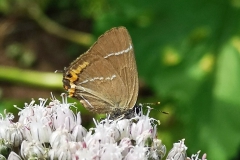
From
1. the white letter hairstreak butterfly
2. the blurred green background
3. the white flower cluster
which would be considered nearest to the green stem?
the blurred green background

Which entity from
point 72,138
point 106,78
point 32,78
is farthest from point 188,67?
point 72,138

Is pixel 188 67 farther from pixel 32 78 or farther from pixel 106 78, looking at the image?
pixel 106 78

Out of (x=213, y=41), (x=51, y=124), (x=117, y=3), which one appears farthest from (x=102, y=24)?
(x=51, y=124)

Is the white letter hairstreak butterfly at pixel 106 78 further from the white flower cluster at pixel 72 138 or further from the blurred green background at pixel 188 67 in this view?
the blurred green background at pixel 188 67

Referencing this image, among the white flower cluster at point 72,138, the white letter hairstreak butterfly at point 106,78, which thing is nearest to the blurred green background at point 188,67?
the white letter hairstreak butterfly at point 106,78

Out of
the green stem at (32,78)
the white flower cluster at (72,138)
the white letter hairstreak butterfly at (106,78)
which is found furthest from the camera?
the green stem at (32,78)
